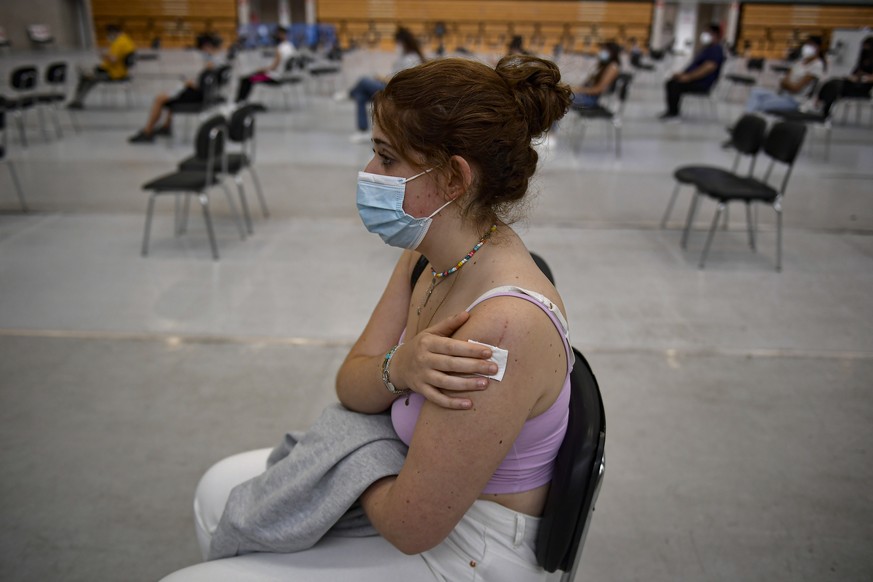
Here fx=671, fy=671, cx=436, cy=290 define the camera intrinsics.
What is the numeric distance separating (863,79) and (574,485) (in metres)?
9.60

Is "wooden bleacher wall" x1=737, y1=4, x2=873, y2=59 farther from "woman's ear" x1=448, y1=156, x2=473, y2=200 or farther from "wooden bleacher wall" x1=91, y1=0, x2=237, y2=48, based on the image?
"woman's ear" x1=448, y1=156, x2=473, y2=200

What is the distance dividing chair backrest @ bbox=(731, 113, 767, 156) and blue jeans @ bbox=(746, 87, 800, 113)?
3.39 m

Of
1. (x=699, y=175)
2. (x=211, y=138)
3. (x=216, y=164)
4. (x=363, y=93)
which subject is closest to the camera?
(x=211, y=138)

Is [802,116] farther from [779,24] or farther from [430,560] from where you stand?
[779,24]

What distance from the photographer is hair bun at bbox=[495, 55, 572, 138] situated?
39.3 inches

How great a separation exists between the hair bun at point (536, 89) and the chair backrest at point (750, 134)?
3.78 metres

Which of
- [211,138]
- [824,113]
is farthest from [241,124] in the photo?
[824,113]

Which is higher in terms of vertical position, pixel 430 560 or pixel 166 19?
pixel 166 19

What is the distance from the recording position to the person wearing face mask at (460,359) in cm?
90

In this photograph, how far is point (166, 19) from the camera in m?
20.1

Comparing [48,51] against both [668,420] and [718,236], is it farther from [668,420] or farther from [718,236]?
[668,420]

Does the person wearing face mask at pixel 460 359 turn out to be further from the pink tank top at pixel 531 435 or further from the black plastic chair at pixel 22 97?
the black plastic chair at pixel 22 97

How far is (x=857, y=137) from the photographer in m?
8.14

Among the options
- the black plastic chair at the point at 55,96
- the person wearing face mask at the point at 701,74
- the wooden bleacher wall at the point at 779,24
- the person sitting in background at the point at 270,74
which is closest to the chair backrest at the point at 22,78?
the black plastic chair at the point at 55,96
